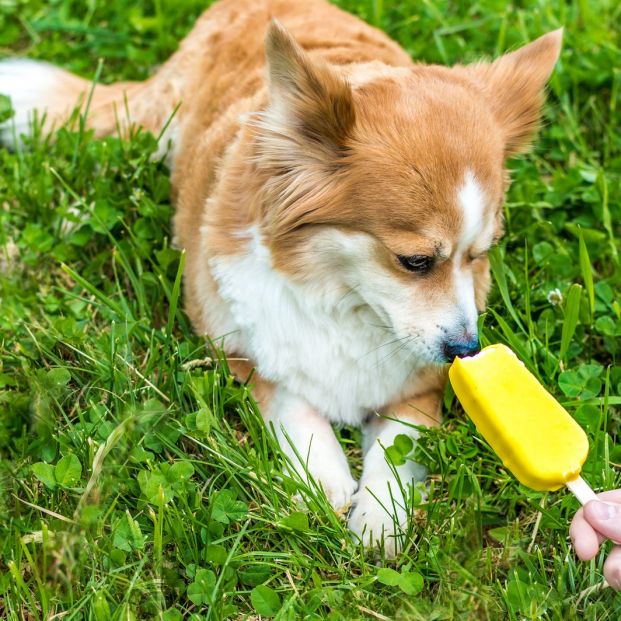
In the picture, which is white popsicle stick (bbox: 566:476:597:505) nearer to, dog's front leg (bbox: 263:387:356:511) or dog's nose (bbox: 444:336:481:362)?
dog's nose (bbox: 444:336:481:362)

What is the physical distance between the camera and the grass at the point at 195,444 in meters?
2.16

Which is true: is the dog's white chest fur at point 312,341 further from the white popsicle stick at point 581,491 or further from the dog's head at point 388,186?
the white popsicle stick at point 581,491

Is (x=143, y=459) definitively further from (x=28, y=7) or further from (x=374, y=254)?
(x=28, y=7)

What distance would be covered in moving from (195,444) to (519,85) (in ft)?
5.13

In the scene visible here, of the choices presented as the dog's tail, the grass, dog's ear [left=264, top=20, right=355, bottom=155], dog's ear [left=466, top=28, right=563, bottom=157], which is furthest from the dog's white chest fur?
the dog's tail

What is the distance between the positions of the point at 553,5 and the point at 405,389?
2.71m

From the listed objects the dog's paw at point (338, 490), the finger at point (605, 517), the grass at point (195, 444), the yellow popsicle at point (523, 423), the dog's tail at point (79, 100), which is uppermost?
the dog's tail at point (79, 100)

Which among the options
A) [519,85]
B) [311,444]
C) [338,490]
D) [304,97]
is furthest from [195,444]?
[519,85]

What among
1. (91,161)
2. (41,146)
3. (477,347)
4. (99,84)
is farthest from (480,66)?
(99,84)

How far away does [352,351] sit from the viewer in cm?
277

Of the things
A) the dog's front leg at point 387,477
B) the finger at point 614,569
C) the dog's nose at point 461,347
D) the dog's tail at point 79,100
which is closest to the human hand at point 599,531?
the finger at point 614,569

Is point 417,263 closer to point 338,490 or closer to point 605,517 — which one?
point 338,490

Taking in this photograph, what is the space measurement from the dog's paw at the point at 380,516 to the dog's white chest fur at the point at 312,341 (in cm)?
35

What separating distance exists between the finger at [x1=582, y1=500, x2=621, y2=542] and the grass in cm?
33
